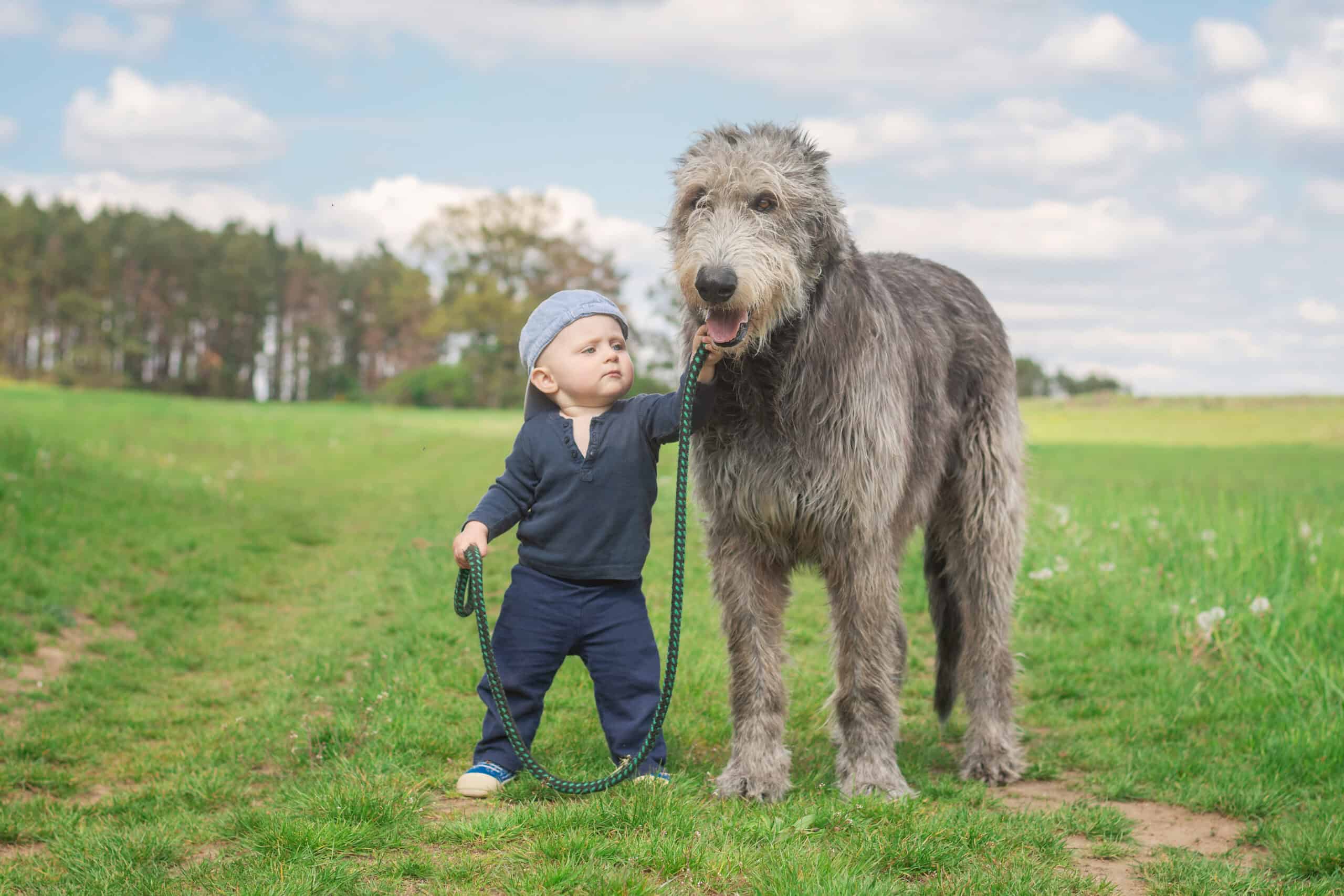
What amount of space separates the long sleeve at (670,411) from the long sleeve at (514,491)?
49 centimetres

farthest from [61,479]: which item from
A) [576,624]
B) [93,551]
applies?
[576,624]

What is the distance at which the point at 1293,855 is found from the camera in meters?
3.96

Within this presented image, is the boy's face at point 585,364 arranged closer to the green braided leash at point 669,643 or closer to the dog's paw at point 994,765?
the green braided leash at point 669,643

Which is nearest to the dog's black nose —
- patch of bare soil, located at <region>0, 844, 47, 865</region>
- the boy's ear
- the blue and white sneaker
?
the boy's ear

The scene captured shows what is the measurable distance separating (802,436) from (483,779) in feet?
6.10

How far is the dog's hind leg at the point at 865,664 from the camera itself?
430 cm

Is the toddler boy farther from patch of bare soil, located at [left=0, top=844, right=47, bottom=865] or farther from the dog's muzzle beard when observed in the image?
patch of bare soil, located at [left=0, top=844, right=47, bottom=865]

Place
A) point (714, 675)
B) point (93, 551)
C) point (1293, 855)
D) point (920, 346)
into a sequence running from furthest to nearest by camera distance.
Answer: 1. point (93, 551)
2. point (714, 675)
3. point (920, 346)
4. point (1293, 855)

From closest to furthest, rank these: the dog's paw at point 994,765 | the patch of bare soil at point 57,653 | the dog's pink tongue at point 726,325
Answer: the dog's pink tongue at point 726,325 < the dog's paw at point 994,765 < the patch of bare soil at point 57,653

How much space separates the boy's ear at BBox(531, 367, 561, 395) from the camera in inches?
168

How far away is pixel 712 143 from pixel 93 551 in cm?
808

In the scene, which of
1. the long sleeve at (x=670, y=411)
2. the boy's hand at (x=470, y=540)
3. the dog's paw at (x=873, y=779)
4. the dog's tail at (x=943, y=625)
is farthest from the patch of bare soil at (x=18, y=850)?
the dog's tail at (x=943, y=625)

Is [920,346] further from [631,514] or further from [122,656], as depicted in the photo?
[122,656]

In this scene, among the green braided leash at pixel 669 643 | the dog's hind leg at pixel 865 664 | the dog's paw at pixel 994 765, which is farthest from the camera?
the dog's paw at pixel 994 765
